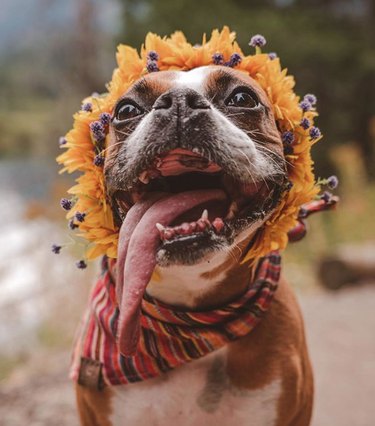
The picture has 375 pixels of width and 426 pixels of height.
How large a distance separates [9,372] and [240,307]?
3.46m

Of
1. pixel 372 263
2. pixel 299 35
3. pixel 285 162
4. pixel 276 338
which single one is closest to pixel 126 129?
pixel 285 162

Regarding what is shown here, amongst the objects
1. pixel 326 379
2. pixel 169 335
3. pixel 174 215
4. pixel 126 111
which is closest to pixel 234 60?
pixel 126 111

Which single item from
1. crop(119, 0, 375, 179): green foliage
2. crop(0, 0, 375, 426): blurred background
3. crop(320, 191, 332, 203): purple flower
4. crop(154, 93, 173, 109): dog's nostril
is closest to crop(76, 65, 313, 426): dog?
crop(154, 93, 173, 109): dog's nostril

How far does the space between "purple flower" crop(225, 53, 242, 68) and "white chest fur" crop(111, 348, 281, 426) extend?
3.17 ft

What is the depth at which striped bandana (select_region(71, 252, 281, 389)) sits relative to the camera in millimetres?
1931

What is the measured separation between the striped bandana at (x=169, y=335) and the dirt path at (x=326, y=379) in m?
1.44

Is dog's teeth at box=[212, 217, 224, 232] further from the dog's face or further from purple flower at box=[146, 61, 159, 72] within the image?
purple flower at box=[146, 61, 159, 72]

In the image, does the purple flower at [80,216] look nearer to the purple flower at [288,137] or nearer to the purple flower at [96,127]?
the purple flower at [96,127]

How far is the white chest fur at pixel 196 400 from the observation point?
1.93 metres

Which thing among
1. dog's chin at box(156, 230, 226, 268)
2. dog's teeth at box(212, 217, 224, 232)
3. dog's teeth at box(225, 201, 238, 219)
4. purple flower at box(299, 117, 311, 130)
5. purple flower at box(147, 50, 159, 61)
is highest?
purple flower at box(147, 50, 159, 61)

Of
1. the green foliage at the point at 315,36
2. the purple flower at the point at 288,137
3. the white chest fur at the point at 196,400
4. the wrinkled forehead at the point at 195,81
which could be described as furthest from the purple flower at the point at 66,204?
the green foliage at the point at 315,36

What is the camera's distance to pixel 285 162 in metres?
1.92

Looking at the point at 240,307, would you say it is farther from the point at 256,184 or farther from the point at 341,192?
the point at 341,192

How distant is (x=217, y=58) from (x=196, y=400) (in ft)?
3.75
